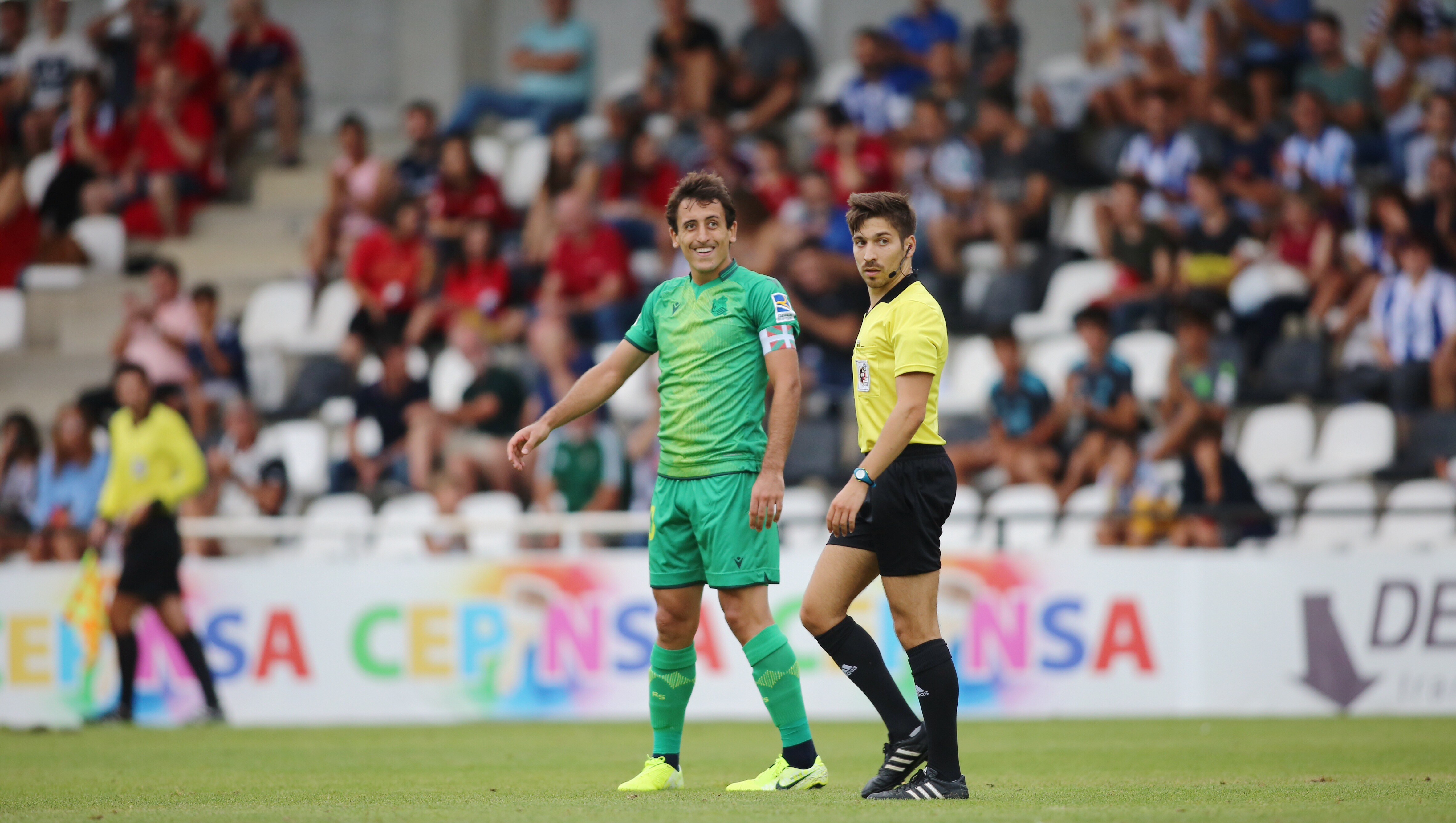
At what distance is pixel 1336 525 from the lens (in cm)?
1238

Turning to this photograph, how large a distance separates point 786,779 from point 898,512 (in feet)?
4.10

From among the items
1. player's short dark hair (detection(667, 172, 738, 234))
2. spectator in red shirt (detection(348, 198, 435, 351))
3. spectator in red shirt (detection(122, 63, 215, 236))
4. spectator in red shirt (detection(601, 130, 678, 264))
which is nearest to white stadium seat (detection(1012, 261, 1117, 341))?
spectator in red shirt (detection(601, 130, 678, 264))

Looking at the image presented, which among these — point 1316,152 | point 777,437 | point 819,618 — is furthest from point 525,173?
point 819,618

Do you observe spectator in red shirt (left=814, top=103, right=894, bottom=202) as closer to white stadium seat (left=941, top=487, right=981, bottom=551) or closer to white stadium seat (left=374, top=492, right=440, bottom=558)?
white stadium seat (left=941, top=487, right=981, bottom=551)

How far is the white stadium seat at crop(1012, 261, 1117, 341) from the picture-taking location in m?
15.0

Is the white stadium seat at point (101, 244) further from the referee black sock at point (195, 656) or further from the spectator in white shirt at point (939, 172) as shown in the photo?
the spectator in white shirt at point (939, 172)

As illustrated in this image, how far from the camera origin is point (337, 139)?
20.4 metres

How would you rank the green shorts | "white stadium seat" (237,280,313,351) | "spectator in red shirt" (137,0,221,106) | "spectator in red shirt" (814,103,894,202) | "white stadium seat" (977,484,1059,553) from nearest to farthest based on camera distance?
1. the green shorts
2. "white stadium seat" (977,484,1059,553)
3. "spectator in red shirt" (814,103,894,202)
4. "white stadium seat" (237,280,313,351)
5. "spectator in red shirt" (137,0,221,106)

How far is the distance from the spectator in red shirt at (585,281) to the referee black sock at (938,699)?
30.2ft

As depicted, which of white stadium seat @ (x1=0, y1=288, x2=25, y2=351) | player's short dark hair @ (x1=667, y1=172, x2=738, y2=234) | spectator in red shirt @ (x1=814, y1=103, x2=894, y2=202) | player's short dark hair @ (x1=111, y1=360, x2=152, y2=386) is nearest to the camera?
player's short dark hair @ (x1=667, y1=172, x2=738, y2=234)

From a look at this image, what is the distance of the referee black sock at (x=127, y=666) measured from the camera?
12.0m

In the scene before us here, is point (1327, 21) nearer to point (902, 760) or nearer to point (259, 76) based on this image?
point (259, 76)

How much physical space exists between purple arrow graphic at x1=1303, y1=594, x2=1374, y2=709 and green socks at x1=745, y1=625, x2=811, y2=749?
6.24 meters

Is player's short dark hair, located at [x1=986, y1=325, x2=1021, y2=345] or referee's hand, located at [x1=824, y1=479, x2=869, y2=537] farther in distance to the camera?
player's short dark hair, located at [x1=986, y1=325, x2=1021, y2=345]
